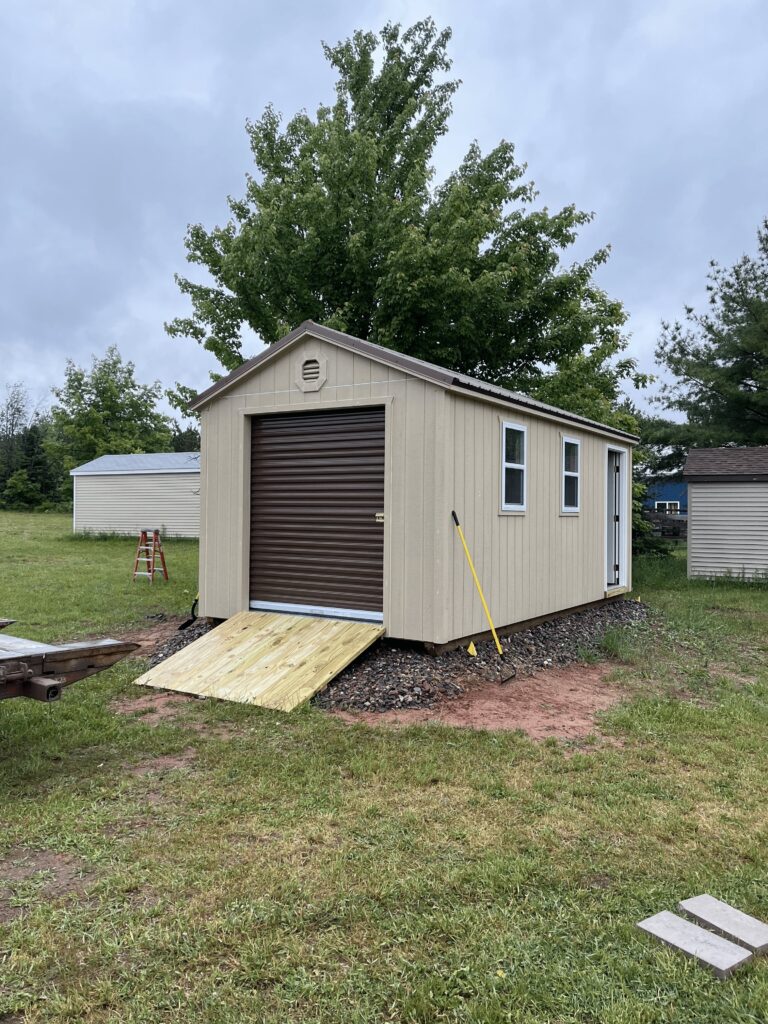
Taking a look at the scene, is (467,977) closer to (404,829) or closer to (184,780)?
(404,829)

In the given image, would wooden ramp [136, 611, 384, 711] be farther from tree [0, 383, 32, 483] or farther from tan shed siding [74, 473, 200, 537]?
tree [0, 383, 32, 483]

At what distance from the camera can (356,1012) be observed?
197cm

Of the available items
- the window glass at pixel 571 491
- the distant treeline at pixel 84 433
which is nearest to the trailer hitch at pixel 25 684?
the window glass at pixel 571 491

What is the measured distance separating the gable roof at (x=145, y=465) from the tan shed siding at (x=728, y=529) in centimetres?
1415

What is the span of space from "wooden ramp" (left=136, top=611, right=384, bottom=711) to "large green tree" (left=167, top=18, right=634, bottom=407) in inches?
292

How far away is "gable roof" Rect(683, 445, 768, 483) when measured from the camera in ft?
46.2

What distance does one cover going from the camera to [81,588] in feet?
37.9

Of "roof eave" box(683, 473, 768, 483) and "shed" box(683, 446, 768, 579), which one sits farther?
"shed" box(683, 446, 768, 579)

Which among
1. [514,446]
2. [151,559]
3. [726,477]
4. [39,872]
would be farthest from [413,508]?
[726,477]

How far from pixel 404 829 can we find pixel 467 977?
1040 millimetres

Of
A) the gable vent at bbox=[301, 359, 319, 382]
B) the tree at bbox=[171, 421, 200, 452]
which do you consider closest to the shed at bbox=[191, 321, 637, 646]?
the gable vent at bbox=[301, 359, 319, 382]

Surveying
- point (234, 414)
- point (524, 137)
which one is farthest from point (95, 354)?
point (234, 414)

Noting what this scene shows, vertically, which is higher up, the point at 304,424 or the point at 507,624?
the point at 304,424

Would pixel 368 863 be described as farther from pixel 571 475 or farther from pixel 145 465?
pixel 145 465
